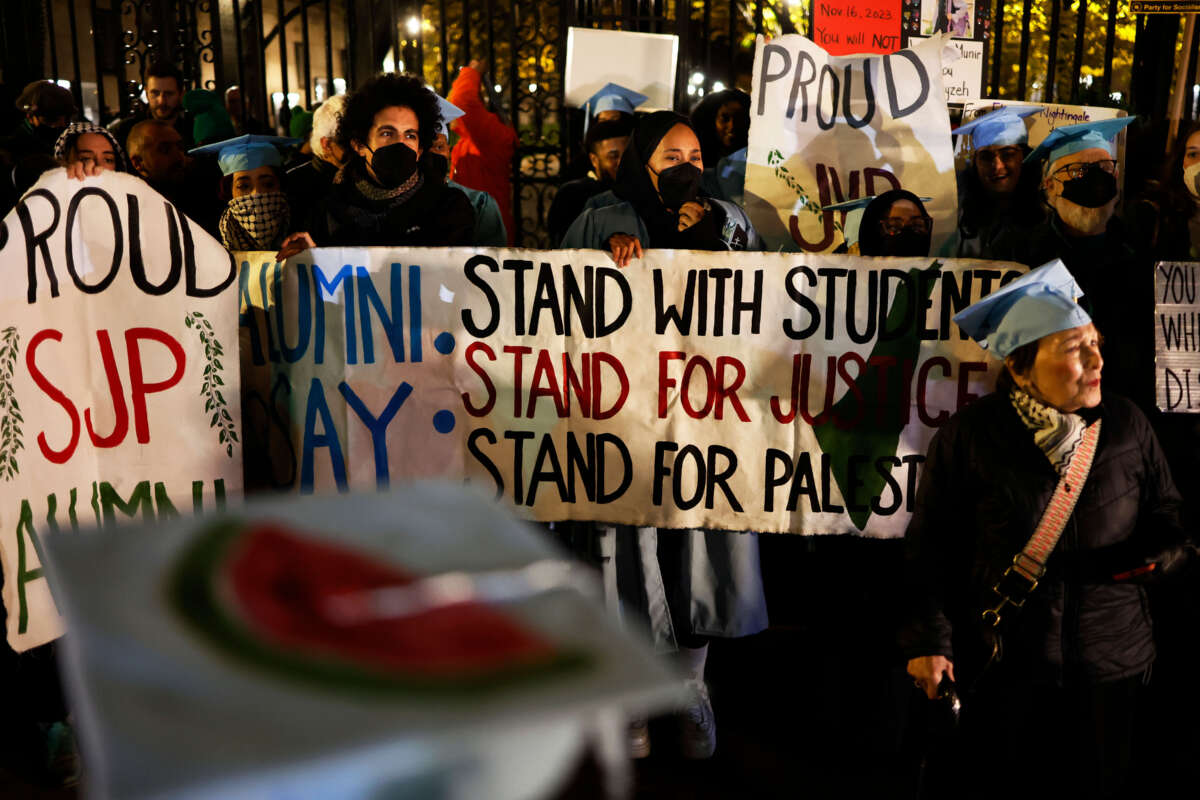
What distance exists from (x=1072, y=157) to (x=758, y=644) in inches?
85.5

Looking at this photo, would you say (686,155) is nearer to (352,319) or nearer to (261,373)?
(352,319)

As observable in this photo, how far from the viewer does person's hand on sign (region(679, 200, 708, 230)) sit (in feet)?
11.9

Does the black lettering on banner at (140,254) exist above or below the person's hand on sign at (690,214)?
below

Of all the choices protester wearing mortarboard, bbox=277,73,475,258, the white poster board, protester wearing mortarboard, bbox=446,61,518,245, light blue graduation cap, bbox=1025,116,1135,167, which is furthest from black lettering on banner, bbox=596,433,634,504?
protester wearing mortarboard, bbox=446,61,518,245

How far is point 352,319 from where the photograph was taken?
3.38 metres

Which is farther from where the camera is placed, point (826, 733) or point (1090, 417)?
point (826, 733)

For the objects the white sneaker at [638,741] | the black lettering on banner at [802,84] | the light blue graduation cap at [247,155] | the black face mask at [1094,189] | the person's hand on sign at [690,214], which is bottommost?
the white sneaker at [638,741]

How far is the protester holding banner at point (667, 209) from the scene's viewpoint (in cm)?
363

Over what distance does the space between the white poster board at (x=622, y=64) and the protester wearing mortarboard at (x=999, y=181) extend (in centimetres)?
169

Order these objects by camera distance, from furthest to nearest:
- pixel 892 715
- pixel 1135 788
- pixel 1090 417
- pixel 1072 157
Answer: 1. pixel 1072 157
2. pixel 892 715
3. pixel 1135 788
4. pixel 1090 417

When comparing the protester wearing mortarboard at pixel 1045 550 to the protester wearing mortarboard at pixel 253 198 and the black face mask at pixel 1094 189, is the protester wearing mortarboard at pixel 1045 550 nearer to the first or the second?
the black face mask at pixel 1094 189

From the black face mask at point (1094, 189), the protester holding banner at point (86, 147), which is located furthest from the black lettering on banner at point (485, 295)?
the black face mask at point (1094, 189)

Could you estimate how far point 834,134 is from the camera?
3.93 metres

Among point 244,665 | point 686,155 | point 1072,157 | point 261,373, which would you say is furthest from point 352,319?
point 244,665
